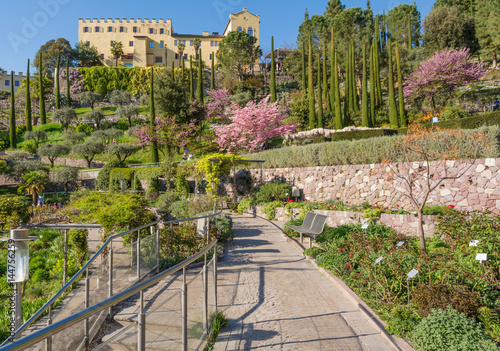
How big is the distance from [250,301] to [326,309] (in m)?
1.23

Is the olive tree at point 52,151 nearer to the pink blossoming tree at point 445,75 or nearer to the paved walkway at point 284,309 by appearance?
the paved walkway at point 284,309

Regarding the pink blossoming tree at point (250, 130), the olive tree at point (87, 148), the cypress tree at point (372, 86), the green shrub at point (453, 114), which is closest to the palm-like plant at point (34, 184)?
the olive tree at point (87, 148)

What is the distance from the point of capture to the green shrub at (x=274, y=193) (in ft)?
54.6

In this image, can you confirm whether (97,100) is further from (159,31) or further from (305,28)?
(305,28)

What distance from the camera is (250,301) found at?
5441mm

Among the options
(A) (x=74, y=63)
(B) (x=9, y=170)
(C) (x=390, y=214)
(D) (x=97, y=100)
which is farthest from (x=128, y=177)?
(A) (x=74, y=63)

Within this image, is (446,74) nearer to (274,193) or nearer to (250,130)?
(250,130)

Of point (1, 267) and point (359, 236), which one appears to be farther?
point (1, 267)

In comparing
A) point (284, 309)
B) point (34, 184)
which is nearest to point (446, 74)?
point (284, 309)

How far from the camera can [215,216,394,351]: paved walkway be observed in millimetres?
4008

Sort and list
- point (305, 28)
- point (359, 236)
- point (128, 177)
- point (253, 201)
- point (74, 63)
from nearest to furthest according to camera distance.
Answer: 1. point (359, 236)
2. point (253, 201)
3. point (128, 177)
4. point (305, 28)
5. point (74, 63)

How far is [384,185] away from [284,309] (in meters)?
8.90

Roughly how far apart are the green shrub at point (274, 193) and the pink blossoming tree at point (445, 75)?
18.7 m

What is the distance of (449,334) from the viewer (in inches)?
146
